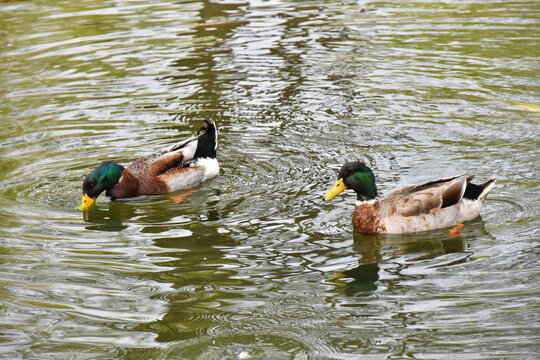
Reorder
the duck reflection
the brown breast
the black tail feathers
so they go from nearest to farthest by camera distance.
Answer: the duck reflection → the brown breast → the black tail feathers

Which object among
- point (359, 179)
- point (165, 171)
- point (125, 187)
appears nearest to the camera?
point (359, 179)

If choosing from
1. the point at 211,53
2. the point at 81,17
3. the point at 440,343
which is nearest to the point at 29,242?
the point at 440,343

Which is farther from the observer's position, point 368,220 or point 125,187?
point 125,187

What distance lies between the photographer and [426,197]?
7859 mm

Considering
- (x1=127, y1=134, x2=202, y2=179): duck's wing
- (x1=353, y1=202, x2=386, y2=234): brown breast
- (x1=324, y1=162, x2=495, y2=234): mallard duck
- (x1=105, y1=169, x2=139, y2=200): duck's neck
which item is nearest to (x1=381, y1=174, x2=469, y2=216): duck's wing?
(x1=324, y1=162, x2=495, y2=234): mallard duck

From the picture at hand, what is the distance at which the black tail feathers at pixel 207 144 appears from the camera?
9.79m

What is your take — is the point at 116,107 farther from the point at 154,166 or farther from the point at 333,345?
the point at 333,345

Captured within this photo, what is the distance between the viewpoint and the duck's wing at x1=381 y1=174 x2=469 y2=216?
308 inches

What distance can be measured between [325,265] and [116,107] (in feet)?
20.6

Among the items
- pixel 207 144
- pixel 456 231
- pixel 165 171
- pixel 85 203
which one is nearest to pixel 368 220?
pixel 456 231

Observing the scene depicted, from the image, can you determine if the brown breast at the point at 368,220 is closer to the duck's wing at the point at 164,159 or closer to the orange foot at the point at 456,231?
the orange foot at the point at 456,231

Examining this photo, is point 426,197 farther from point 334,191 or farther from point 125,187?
point 125,187

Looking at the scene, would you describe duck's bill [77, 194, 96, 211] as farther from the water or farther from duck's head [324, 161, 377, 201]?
duck's head [324, 161, 377, 201]

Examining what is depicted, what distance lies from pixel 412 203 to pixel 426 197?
0.17 metres
